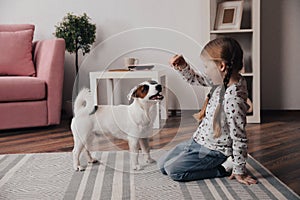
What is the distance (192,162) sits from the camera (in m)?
1.46

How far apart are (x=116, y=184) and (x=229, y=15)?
171cm

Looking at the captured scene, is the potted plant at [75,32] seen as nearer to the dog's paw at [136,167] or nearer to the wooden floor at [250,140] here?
the wooden floor at [250,140]

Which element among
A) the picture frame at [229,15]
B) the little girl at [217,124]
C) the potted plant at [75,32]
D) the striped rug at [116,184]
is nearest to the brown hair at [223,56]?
the little girl at [217,124]

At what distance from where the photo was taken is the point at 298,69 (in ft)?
9.89

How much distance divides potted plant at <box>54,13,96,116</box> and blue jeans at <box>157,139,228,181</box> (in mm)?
1517

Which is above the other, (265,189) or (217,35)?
(217,35)

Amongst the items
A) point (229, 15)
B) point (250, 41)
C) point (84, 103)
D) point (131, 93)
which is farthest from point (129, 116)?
point (250, 41)

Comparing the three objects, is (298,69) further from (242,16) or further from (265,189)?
(265,189)

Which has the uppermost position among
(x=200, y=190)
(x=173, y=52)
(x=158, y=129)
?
(x=173, y=52)

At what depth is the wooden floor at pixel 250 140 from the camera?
4.55ft

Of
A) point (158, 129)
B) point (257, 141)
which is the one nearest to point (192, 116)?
point (158, 129)

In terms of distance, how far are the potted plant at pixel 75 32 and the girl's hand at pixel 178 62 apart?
1.59 metres

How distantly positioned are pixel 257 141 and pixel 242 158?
2.38 ft

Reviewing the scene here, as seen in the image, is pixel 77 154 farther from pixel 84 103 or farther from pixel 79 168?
pixel 84 103
